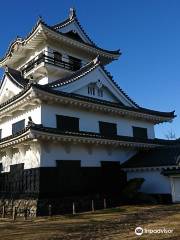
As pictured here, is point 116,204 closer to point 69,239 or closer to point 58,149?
point 58,149

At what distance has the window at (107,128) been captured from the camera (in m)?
22.8

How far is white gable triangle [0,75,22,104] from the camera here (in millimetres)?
24562

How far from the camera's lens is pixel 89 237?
33.0ft

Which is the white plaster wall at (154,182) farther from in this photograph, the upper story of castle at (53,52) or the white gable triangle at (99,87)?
the upper story of castle at (53,52)

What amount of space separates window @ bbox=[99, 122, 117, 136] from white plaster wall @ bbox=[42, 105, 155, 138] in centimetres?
33

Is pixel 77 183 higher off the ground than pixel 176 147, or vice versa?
pixel 176 147

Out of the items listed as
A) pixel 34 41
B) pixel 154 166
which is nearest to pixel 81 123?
pixel 154 166

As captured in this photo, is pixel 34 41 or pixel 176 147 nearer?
pixel 176 147

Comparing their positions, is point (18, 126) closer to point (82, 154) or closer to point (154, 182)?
point (82, 154)

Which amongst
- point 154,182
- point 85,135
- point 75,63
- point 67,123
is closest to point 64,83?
point 67,123

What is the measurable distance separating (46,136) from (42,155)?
156 centimetres

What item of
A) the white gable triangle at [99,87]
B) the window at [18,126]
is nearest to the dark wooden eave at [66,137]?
the window at [18,126]

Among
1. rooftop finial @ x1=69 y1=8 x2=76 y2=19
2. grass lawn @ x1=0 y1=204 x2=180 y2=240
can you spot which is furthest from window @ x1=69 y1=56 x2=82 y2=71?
grass lawn @ x1=0 y1=204 x2=180 y2=240

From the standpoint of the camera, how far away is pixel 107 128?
23172mm
